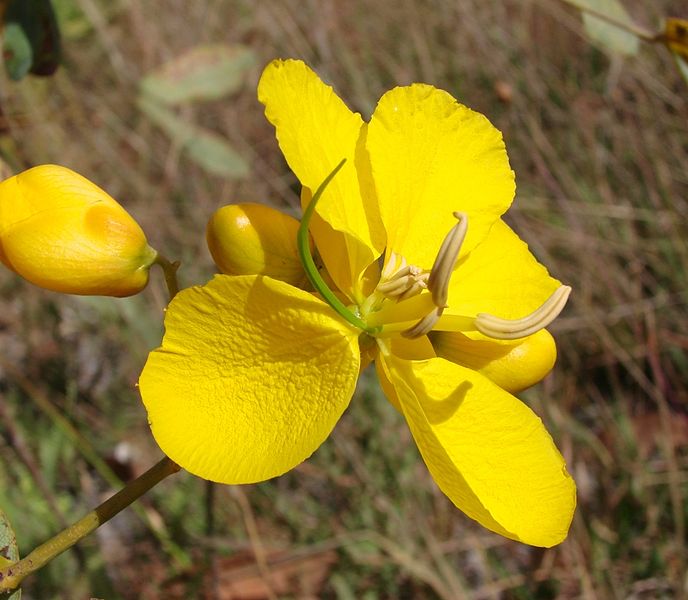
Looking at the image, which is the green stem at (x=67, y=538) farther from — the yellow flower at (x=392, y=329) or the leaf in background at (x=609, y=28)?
the leaf in background at (x=609, y=28)

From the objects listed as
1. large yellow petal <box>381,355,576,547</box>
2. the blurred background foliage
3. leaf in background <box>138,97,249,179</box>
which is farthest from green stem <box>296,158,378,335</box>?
leaf in background <box>138,97,249,179</box>

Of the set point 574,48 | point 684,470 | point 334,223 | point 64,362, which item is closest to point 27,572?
point 334,223

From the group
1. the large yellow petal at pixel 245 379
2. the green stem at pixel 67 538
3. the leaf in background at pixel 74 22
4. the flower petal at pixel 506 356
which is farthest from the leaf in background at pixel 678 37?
the leaf in background at pixel 74 22

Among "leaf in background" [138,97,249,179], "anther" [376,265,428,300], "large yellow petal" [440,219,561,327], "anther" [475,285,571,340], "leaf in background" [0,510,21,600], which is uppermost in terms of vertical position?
"anther" [376,265,428,300]

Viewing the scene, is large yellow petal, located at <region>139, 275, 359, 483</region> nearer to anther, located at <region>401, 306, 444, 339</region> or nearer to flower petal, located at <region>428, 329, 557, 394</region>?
anther, located at <region>401, 306, 444, 339</region>

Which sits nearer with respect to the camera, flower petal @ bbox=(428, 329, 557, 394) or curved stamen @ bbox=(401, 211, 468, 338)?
curved stamen @ bbox=(401, 211, 468, 338)

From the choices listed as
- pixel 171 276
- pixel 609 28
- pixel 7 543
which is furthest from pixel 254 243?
pixel 609 28

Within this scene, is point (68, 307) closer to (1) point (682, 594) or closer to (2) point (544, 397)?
(2) point (544, 397)

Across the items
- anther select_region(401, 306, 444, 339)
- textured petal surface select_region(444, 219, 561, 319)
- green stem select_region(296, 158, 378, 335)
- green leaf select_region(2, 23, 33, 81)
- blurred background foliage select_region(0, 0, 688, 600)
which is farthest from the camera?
blurred background foliage select_region(0, 0, 688, 600)
